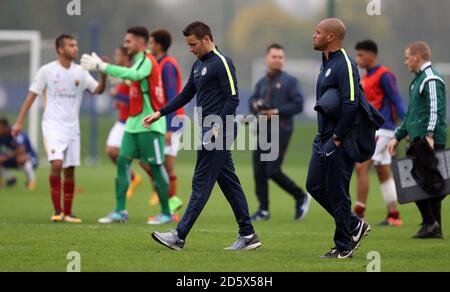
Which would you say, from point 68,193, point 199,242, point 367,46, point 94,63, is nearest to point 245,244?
point 199,242

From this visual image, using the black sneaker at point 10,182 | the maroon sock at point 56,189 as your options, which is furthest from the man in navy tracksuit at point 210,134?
the black sneaker at point 10,182

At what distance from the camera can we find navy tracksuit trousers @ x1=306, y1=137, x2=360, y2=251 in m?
9.02

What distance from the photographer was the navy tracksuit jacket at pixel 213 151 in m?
9.65

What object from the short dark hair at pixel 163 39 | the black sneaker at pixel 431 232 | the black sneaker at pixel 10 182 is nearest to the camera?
the black sneaker at pixel 431 232

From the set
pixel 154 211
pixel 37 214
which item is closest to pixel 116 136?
pixel 154 211

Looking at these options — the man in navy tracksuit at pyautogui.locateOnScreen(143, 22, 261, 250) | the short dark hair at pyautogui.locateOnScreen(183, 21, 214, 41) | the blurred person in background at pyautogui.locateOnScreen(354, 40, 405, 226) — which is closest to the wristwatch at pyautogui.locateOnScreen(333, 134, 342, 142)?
the man in navy tracksuit at pyautogui.locateOnScreen(143, 22, 261, 250)

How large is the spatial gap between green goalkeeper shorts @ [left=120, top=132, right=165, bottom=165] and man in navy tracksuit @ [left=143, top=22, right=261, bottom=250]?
2941 mm

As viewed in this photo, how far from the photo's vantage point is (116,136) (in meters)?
17.0

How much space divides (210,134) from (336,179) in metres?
1.38

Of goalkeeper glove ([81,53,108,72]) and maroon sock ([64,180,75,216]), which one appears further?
maroon sock ([64,180,75,216])

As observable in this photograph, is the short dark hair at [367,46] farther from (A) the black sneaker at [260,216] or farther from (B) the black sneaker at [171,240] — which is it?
(B) the black sneaker at [171,240]

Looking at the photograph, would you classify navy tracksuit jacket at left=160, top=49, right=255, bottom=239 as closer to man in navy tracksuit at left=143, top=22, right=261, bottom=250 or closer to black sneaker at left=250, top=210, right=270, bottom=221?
man in navy tracksuit at left=143, top=22, right=261, bottom=250

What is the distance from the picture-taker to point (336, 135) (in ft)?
29.2

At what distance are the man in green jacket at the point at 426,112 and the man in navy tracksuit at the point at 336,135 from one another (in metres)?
2.61
